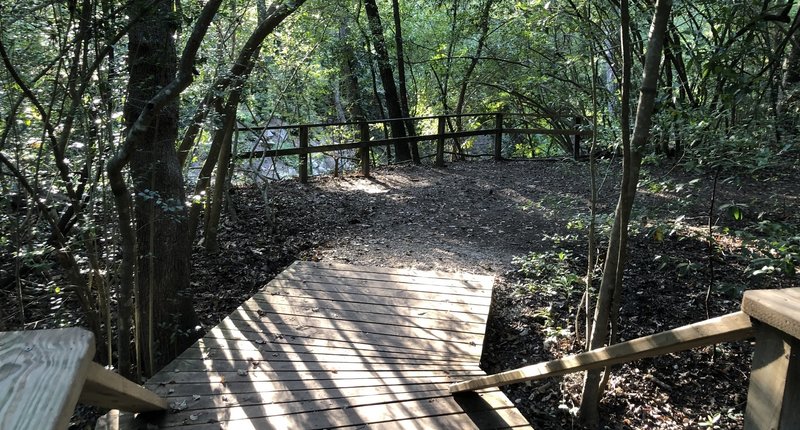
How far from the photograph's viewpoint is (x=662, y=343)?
143 centimetres

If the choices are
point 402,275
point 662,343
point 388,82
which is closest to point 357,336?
point 402,275

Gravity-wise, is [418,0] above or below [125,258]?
above

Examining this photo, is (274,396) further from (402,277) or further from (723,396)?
(723,396)

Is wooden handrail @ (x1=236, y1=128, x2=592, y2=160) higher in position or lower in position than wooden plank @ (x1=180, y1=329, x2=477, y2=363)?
higher

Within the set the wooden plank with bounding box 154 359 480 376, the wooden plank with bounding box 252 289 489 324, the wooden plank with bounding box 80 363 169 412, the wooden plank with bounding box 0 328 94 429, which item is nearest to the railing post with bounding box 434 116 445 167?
the wooden plank with bounding box 252 289 489 324

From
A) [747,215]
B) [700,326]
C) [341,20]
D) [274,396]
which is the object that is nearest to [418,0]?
[341,20]

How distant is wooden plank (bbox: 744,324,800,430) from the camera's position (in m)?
0.96

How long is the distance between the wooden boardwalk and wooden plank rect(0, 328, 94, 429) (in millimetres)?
2108

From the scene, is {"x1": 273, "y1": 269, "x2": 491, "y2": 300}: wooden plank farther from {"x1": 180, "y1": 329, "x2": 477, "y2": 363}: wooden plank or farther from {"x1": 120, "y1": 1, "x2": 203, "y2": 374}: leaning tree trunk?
{"x1": 180, "y1": 329, "x2": 477, "y2": 363}: wooden plank

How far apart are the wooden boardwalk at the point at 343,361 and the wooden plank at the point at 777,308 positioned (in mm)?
2079

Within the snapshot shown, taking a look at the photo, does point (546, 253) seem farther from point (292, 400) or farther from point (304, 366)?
point (292, 400)

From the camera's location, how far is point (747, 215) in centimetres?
594

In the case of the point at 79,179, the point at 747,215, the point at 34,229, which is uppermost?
the point at 79,179

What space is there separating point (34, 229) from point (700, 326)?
405 cm
